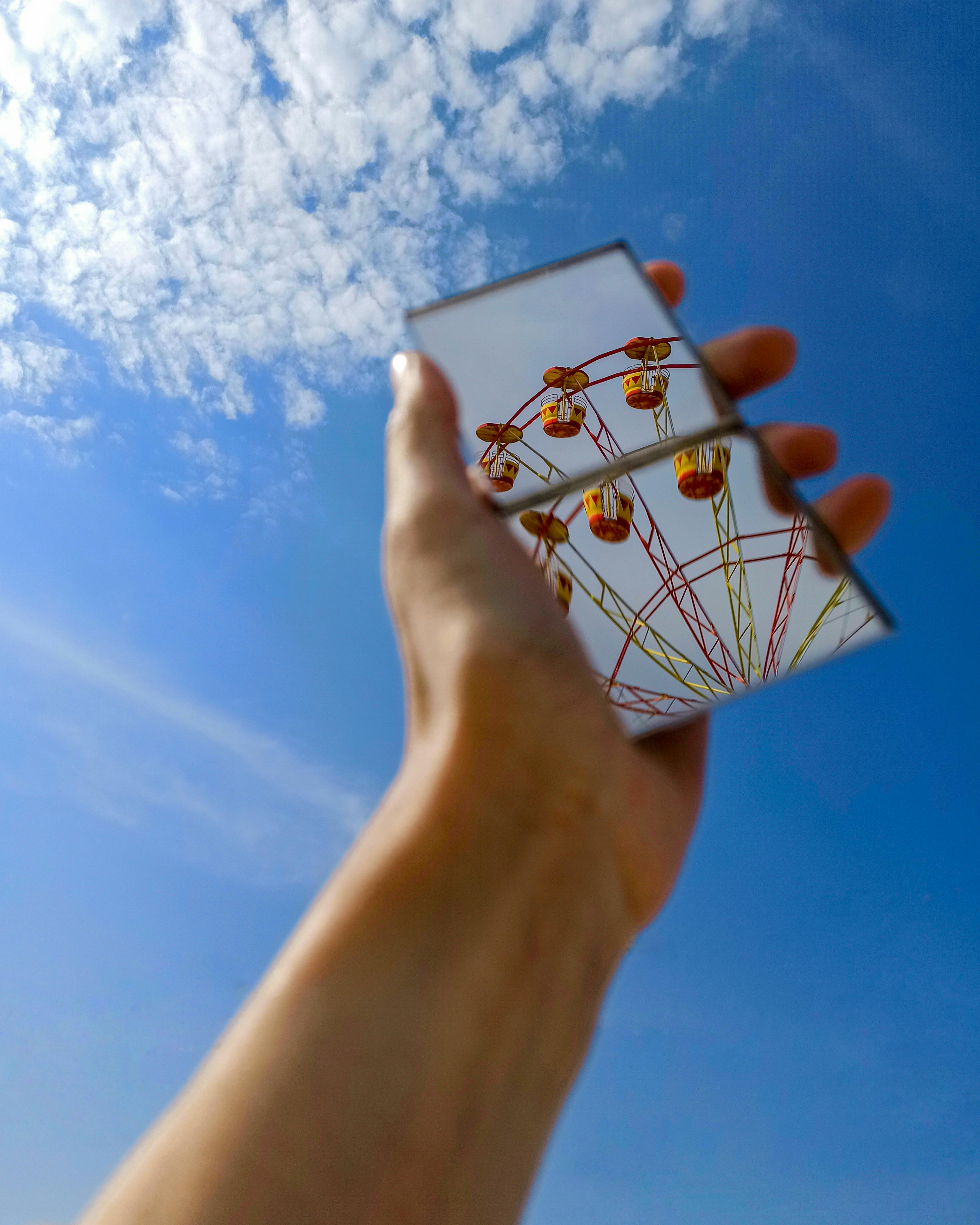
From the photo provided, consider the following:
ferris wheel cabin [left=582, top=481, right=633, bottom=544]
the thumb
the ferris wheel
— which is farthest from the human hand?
Result: ferris wheel cabin [left=582, top=481, right=633, bottom=544]

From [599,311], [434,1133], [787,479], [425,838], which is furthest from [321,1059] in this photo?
[599,311]

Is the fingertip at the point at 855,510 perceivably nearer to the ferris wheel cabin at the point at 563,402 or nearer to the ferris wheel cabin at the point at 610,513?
the ferris wheel cabin at the point at 610,513

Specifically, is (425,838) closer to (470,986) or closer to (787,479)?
(470,986)

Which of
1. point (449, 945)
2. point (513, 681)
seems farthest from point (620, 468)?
point (449, 945)

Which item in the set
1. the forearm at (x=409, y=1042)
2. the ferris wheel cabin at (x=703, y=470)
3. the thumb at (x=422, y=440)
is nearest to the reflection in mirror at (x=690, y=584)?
the ferris wheel cabin at (x=703, y=470)

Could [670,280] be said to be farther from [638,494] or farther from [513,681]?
[513,681]

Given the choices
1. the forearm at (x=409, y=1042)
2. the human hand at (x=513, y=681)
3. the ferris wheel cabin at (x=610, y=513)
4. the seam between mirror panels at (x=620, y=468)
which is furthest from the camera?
the ferris wheel cabin at (x=610, y=513)
